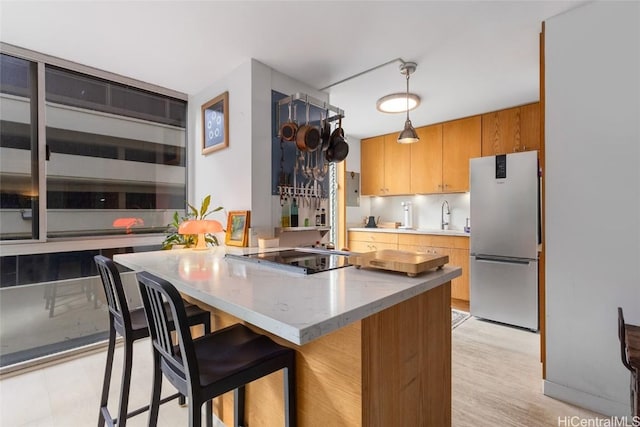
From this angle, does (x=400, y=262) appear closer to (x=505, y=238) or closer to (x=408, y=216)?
(x=505, y=238)

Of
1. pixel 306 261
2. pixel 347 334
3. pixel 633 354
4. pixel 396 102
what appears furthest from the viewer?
pixel 396 102

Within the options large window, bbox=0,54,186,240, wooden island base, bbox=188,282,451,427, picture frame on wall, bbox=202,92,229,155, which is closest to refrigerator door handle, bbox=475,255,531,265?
wooden island base, bbox=188,282,451,427

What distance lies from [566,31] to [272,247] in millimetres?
2268

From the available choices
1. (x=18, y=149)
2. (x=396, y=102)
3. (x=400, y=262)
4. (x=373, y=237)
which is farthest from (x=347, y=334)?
(x=373, y=237)

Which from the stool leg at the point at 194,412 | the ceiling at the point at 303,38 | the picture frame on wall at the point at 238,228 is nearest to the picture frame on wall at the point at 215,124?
the ceiling at the point at 303,38

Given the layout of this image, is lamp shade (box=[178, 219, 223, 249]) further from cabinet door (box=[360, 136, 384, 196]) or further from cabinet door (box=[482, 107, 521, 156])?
cabinet door (box=[482, 107, 521, 156])

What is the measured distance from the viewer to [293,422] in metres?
1.12

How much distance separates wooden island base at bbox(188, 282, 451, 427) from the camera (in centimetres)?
96

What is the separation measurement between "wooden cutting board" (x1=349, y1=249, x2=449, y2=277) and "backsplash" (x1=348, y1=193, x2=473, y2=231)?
290 cm

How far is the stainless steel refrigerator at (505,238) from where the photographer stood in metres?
2.79

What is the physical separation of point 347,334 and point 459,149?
3.35m

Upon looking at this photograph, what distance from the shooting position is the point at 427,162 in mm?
3918

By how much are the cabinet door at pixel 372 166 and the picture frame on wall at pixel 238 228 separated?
261 centimetres

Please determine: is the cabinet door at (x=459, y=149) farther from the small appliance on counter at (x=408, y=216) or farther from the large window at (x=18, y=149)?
the large window at (x=18, y=149)
